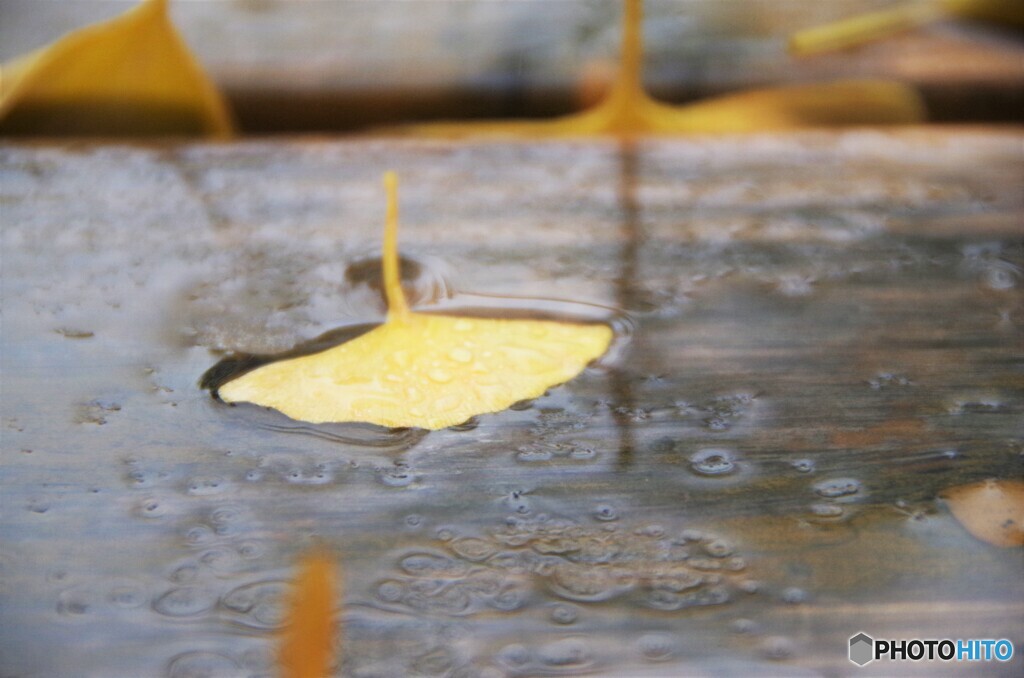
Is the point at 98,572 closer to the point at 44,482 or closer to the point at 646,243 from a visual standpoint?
the point at 44,482

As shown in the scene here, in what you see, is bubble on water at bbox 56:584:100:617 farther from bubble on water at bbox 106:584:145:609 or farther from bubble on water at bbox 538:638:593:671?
bubble on water at bbox 538:638:593:671

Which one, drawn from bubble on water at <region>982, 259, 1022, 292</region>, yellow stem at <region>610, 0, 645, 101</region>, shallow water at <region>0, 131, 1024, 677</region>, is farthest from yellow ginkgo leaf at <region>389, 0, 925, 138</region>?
bubble on water at <region>982, 259, 1022, 292</region>

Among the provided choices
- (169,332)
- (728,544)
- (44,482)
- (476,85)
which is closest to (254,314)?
(169,332)

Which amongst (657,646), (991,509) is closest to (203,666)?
(657,646)

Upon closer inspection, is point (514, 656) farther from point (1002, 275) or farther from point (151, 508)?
point (1002, 275)

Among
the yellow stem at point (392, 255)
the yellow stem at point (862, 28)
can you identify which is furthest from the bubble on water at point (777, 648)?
the yellow stem at point (862, 28)

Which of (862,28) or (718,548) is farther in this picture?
(862,28)
